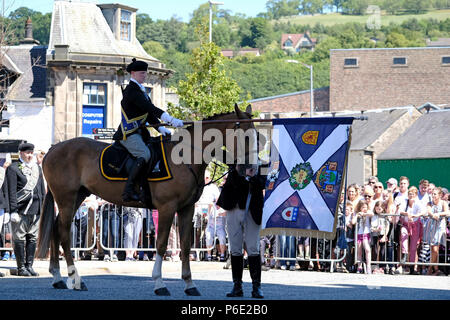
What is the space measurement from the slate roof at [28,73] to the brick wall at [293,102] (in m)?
39.0

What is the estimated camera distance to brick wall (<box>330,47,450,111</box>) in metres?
83.6

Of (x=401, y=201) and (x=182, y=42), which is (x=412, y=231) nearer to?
(x=401, y=201)

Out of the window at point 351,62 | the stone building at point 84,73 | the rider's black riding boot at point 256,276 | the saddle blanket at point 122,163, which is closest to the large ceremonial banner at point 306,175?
the rider's black riding boot at point 256,276

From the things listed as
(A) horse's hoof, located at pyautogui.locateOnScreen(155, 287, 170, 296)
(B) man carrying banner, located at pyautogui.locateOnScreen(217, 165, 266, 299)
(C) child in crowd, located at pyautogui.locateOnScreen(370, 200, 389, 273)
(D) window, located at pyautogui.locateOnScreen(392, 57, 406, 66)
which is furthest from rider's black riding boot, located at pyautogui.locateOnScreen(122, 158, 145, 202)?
(D) window, located at pyautogui.locateOnScreen(392, 57, 406, 66)

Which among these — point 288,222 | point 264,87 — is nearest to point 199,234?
point 288,222

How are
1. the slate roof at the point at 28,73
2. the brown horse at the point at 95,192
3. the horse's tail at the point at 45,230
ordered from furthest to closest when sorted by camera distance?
the slate roof at the point at 28,73 < the horse's tail at the point at 45,230 < the brown horse at the point at 95,192

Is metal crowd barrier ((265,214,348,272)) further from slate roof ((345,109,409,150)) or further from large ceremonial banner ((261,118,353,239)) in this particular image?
slate roof ((345,109,409,150))

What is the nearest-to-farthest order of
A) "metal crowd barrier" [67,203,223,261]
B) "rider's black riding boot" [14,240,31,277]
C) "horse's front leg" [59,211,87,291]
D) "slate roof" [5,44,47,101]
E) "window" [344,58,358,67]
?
"horse's front leg" [59,211,87,291], "rider's black riding boot" [14,240,31,277], "metal crowd barrier" [67,203,223,261], "slate roof" [5,44,47,101], "window" [344,58,358,67]

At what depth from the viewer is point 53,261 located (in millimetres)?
13477

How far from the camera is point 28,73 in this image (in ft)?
159

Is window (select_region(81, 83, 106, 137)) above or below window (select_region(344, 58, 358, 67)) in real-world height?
below

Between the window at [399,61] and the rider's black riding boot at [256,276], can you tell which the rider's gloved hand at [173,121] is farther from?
the window at [399,61]

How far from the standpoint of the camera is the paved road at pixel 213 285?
39.8 feet
